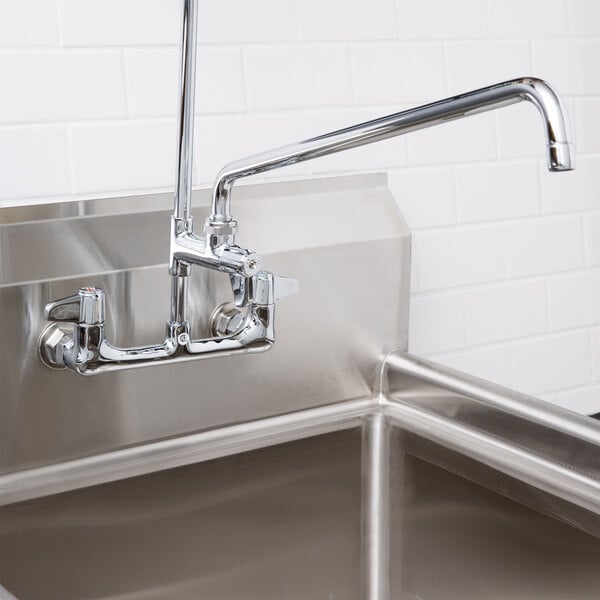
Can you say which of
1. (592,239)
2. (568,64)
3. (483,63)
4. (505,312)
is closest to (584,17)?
(568,64)

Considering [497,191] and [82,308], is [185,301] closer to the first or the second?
[82,308]

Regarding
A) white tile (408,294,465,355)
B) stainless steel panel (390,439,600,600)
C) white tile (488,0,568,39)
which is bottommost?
stainless steel panel (390,439,600,600)

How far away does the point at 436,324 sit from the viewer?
1.29m

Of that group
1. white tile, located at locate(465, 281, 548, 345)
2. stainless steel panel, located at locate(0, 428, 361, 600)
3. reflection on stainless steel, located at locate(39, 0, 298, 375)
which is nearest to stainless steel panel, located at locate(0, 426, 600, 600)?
stainless steel panel, located at locate(0, 428, 361, 600)

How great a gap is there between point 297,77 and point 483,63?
1.02 ft

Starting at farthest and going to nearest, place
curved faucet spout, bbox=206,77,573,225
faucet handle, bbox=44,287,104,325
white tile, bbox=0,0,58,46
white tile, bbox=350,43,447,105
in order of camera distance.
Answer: white tile, bbox=350,43,447,105
white tile, bbox=0,0,58,46
faucet handle, bbox=44,287,104,325
curved faucet spout, bbox=206,77,573,225

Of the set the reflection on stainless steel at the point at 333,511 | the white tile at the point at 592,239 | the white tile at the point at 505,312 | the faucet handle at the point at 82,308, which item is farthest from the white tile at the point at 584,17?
the faucet handle at the point at 82,308

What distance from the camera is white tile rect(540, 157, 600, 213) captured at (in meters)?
1.37

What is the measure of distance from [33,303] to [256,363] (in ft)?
0.91

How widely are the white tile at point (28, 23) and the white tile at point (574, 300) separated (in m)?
0.81

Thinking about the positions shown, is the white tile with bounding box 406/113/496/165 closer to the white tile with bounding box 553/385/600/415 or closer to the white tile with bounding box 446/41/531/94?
the white tile with bounding box 446/41/531/94

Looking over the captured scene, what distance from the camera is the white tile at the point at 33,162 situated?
964mm

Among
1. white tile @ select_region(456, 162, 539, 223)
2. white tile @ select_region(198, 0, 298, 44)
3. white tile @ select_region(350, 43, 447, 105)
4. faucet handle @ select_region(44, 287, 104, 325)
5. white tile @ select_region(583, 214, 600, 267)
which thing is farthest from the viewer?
white tile @ select_region(583, 214, 600, 267)

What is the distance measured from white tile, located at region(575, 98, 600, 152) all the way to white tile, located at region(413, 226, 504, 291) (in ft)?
0.69
